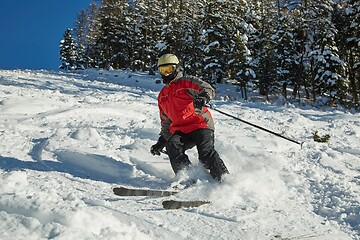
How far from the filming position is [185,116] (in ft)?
14.7

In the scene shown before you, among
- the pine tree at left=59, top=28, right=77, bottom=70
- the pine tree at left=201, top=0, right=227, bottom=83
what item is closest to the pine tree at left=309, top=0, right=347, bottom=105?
the pine tree at left=201, top=0, right=227, bottom=83

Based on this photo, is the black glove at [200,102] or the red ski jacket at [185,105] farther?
the red ski jacket at [185,105]

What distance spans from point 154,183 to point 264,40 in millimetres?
25360

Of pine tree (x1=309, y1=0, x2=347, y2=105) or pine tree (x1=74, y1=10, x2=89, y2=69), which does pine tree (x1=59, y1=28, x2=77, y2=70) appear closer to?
pine tree (x1=74, y1=10, x2=89, y2=69)

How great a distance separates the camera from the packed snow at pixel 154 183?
2717 mm

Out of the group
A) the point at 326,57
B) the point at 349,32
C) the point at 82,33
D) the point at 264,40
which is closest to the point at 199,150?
the point at 326,57

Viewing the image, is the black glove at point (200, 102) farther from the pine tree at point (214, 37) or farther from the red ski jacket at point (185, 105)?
the pine tree at point (214, 37)

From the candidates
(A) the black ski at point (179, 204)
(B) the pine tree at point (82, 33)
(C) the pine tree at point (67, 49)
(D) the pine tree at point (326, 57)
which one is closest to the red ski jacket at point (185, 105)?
(A) the black ski at point (179, 204)

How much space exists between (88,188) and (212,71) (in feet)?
75.4

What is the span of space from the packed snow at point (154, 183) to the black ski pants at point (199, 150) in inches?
5.2

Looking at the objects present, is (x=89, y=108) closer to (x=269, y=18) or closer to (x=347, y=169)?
(x=347, y=169)

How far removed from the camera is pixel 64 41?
45875mm

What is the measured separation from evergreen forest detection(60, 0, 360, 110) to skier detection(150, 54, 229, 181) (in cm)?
1696

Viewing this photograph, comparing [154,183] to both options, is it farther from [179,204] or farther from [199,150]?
[179,204]
